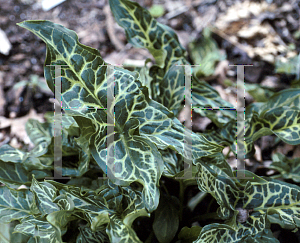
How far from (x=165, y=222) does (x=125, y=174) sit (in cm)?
28

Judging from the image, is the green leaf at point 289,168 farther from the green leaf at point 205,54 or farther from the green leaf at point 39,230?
the green leaf at point 39,230

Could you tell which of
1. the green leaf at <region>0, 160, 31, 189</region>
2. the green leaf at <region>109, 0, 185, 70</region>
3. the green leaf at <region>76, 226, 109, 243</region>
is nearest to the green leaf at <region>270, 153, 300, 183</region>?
the green leaf at <region>109, 0, 185, 70</region>

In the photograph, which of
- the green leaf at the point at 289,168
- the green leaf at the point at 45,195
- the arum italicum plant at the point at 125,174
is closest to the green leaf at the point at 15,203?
the arum italicum plant at the point at 125,174

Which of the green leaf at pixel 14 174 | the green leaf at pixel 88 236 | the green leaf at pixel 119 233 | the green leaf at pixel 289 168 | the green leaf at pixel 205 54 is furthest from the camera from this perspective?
the green leaf at pixel 205 54

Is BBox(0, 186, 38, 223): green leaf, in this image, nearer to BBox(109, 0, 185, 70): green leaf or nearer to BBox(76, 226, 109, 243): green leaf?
BBox(76, 226, 109, 243): green leaf

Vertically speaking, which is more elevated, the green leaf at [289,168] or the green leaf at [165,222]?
the green leaf at [289,168]

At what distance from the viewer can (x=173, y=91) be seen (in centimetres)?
106

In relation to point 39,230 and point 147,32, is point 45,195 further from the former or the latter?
point 147,32

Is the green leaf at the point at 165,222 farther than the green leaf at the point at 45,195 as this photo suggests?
Yes

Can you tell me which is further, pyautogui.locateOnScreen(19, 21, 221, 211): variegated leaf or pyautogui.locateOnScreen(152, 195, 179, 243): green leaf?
pyautogui.locateOnScreen(152, 195, 179, 243): green leaf

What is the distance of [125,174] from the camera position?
0.71 metres

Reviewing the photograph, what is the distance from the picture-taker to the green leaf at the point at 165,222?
0.88 m

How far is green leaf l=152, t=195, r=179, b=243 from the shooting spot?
2.87ft

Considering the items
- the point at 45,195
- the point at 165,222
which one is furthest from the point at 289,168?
the point at 45,195
